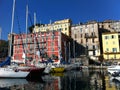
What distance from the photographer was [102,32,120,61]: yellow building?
→ 8769 cm

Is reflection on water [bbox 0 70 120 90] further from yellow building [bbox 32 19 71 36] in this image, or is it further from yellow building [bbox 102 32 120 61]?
yellow building [bbox 32 19 71 36]

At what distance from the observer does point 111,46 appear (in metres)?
90.1

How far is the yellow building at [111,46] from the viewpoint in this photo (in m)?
87.7

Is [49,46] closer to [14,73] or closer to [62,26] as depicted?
[62,26]

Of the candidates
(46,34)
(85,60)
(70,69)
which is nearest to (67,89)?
(70,69)

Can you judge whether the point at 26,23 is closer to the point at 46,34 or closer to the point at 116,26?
the point at 46,34

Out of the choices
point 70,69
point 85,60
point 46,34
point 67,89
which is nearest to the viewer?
point 67,89

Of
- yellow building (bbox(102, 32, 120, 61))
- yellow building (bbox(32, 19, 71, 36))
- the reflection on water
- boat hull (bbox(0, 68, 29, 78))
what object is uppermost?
yellow building (bbox(32, 19, 71, 36))

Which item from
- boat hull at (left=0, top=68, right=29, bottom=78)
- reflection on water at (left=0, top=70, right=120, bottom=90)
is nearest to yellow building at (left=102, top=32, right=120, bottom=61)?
reflection on water at (left=0, top=70, right=120, bottom=90)

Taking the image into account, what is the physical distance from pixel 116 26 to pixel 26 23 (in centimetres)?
5617

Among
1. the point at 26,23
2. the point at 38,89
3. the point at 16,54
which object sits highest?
the point at 26,23

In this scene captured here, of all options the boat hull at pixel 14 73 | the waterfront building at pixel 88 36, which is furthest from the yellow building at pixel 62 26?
the boat hull at pixel 14 73

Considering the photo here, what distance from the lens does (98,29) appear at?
9894 cm

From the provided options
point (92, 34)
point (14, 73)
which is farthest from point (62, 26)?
point (14, 73)
